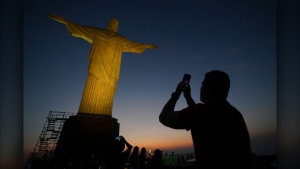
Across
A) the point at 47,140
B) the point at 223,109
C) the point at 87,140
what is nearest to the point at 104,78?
the point at 87,140

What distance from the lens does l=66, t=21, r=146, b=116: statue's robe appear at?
1137 centimetres

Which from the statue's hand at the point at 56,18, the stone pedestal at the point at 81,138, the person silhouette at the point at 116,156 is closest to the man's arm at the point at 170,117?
the person silhouette at the point at 116,156

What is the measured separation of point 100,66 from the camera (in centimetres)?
1188

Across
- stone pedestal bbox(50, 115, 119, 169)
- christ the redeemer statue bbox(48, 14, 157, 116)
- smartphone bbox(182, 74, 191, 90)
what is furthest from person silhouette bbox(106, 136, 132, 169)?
christ the redeemer statue bbox(48, 14, 157, 116)

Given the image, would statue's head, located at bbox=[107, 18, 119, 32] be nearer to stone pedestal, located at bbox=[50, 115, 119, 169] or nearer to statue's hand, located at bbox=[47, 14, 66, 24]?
statue's hand, located at bbox=[47, 14, 66, 24]

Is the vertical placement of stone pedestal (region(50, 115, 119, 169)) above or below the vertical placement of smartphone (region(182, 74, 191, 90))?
below

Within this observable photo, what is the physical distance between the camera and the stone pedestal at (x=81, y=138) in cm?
1021

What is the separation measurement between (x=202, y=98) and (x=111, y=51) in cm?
1086

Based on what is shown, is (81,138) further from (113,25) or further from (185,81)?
(185,81)

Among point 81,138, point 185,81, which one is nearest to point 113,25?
point 81,138

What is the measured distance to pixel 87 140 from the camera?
10.4 metres

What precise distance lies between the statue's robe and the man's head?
9.83m

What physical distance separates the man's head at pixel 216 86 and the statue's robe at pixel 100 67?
9.83m

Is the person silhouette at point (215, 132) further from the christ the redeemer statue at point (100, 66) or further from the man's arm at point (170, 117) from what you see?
the christ the redeemer statue at point (100, 66)
